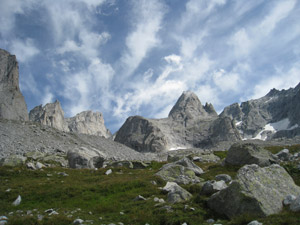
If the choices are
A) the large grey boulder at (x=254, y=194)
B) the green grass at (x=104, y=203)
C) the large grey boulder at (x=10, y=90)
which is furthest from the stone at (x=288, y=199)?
the large grey boulder at (x=10, y=90)

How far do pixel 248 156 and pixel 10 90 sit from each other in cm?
13491

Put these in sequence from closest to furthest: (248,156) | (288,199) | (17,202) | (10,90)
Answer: (288,199) → (17,202) → (248,156) → (10,90)

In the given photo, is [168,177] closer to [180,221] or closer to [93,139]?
[180,221]

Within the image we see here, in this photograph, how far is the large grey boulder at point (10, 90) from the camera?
11744cm

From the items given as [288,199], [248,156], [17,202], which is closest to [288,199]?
[288,199]

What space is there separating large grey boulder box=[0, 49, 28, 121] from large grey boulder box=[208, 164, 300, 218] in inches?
4836

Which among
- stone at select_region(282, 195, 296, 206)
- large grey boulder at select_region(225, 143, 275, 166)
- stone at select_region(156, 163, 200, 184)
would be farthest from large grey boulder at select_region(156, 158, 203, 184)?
stone at select_region(282, 195, 296, 206)

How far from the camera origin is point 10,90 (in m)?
128

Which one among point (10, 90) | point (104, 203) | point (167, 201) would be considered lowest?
point (167, 201)

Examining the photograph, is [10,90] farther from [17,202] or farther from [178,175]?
[178,175]

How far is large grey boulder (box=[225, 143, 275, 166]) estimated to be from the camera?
88.5ft

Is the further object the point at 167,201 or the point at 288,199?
the point at 167,201

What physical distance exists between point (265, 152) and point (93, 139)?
73.7 metres

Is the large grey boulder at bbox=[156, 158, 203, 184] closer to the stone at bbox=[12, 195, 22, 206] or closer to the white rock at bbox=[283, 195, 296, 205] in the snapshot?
the white rock at bbox=[283, 195, 296, 205]
